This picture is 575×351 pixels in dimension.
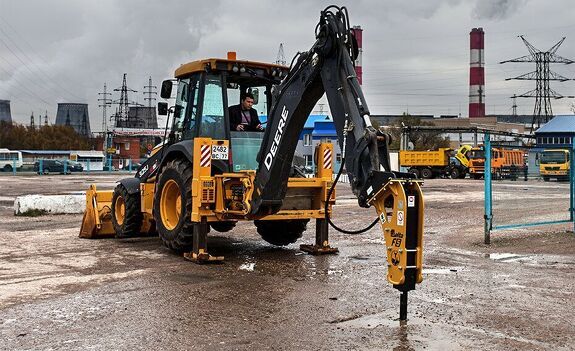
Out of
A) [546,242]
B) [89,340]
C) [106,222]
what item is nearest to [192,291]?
[89,340]

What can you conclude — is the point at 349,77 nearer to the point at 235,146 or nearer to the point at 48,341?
the point at 235,146

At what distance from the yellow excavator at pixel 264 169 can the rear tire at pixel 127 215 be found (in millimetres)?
19

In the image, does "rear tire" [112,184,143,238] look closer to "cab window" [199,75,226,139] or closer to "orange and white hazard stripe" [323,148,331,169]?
"cab window" [199,75,226,139]

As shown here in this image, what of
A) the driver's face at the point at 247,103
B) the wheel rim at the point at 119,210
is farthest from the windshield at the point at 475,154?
the driver's face at the point at 247,103

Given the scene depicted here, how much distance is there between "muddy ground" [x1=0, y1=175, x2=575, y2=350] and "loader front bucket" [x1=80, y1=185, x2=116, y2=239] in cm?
31

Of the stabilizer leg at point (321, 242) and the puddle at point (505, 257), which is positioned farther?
the stabilizer leg at point (321, 242)

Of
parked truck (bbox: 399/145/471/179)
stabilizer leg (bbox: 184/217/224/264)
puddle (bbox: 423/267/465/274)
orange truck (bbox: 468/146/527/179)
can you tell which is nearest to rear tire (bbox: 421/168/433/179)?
parked truck (bbox: 399/145/471/179)

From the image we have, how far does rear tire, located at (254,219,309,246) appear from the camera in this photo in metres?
10.9

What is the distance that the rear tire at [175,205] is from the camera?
9531mm

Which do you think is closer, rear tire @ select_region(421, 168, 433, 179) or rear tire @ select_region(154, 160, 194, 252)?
rear tire @ select_region(154, 160, 194, 252)

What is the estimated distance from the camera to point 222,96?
10.0 meters

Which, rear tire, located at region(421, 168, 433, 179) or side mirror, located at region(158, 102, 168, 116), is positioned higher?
side mirror, located at region(158, 102, 168, 116)

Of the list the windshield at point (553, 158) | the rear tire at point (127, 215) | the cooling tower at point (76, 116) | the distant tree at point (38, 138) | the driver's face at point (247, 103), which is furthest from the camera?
the cooling tower at point (76, 116)

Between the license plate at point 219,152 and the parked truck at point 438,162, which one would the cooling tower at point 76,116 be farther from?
the license plate at point 219,152
